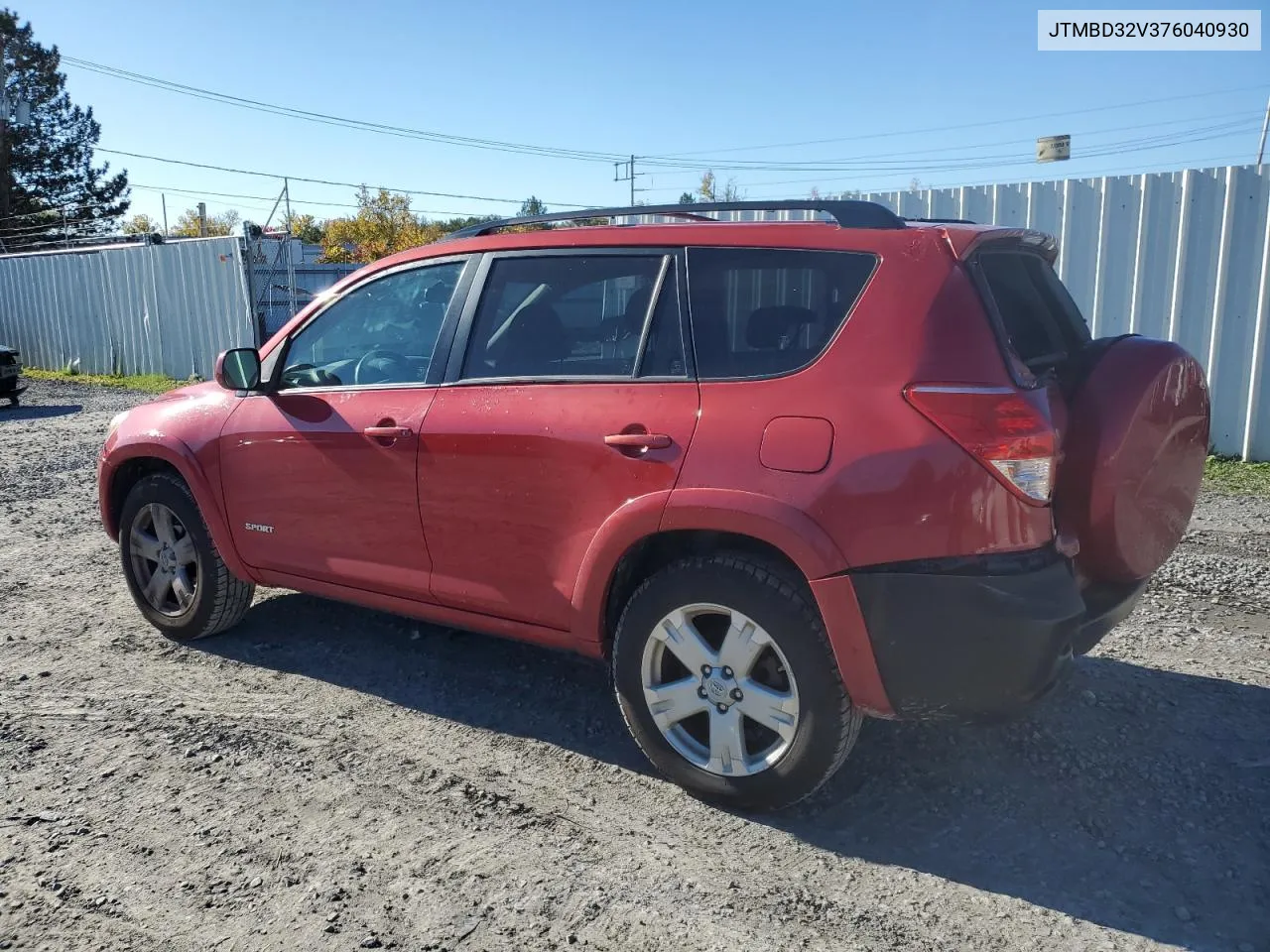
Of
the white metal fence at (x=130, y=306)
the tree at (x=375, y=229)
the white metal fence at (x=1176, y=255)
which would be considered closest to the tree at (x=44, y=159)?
the tree at (x=375, y=229)

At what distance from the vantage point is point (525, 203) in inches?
3637

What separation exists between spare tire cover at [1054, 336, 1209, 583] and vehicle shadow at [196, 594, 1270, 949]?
71cm

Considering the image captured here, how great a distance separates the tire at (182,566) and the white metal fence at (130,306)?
1379 centimetres

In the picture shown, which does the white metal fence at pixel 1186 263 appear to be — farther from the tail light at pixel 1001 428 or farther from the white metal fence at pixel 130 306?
the white metal fence at pixel 130 306

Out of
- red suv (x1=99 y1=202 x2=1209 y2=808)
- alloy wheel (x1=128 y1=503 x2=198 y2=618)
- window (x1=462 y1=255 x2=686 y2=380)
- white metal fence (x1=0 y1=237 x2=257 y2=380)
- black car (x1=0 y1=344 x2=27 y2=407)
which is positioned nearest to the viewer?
red suv (x1=99 y1=202 x2=1209 y2=808)

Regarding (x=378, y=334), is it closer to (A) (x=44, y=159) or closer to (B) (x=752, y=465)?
(B) (x=752, y=465)

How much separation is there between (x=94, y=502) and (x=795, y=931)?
7.26 metres

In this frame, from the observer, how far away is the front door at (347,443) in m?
3.69

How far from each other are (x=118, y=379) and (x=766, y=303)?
812 inches

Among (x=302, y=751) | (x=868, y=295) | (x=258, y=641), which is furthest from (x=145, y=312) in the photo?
(x=868, y=295)

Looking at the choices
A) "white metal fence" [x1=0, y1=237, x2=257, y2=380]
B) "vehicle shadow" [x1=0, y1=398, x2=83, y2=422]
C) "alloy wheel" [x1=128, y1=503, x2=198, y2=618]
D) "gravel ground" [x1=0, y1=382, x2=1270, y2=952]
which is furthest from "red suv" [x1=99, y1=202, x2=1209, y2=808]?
"white metal fence" [x1=0, y1=237, x2=257, y2=380]

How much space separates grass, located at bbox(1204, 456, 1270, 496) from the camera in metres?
7.38

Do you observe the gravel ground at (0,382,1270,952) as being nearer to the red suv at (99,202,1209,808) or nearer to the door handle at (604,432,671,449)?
the red suv at (99,202,1209,808)

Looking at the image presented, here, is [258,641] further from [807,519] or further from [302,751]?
[807,519]
